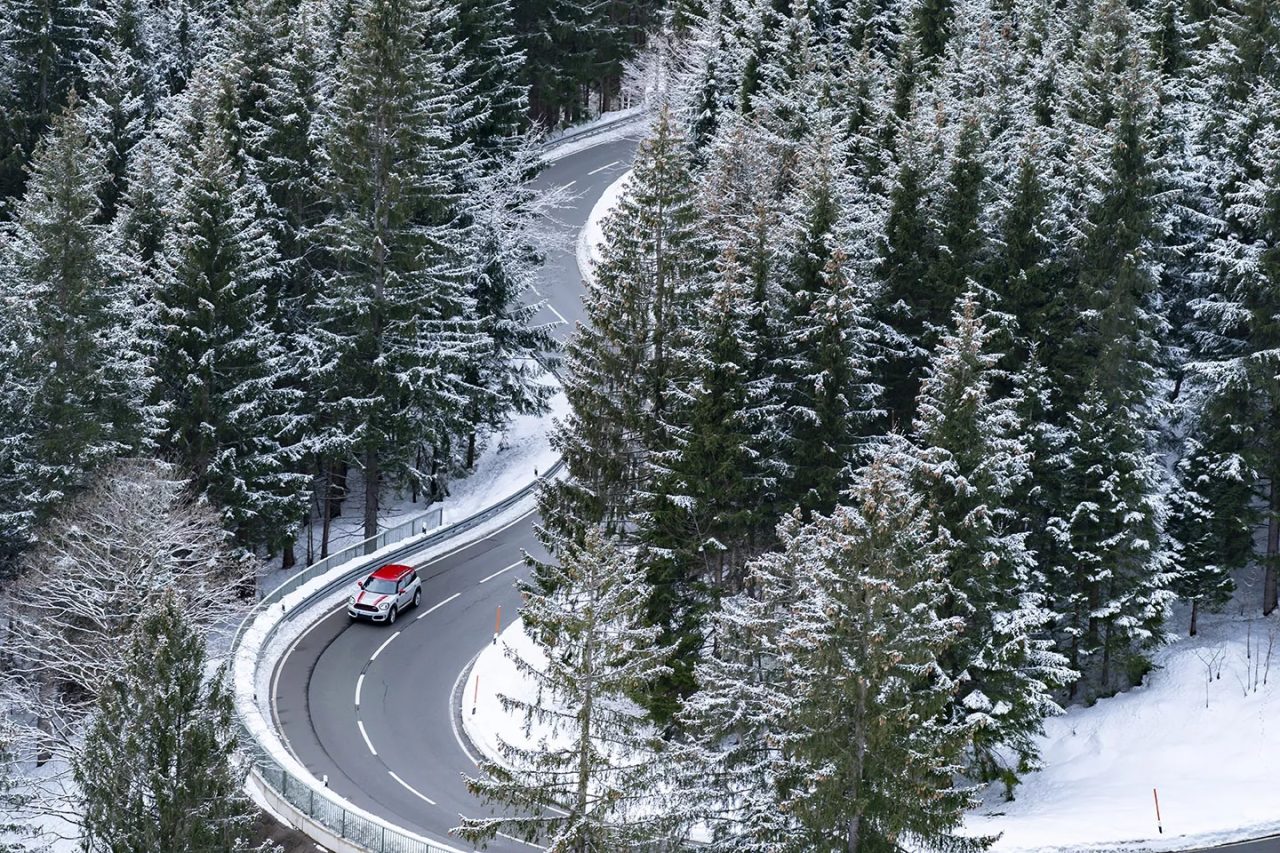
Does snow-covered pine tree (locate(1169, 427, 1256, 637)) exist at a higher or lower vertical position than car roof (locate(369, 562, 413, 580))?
higher

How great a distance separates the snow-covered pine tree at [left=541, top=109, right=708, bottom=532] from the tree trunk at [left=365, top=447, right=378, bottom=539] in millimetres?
11177

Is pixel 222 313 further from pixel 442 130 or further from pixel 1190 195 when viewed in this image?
pixel 1190 195

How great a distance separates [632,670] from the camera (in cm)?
2650

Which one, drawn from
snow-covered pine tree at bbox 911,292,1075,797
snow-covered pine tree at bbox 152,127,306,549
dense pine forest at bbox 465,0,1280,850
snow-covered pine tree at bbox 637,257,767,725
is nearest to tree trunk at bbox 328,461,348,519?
snow-covered pine tree at bbox 152,127,306,549

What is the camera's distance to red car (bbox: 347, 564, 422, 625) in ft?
141

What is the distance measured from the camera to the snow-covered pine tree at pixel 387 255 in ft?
149

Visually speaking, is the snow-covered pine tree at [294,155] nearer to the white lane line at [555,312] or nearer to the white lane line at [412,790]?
the white lane line at [555,312]

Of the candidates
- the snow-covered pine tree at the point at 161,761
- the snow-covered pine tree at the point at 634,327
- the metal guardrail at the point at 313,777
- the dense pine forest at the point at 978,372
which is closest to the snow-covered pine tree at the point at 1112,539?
the dense pine forest at the point at 978,372

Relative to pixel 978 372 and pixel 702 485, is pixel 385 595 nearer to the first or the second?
pixel 702 485

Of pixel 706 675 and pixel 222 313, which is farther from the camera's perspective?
pixel 222 313

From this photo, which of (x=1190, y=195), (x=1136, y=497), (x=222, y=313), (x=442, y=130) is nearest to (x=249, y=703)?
(x=222, y=313)

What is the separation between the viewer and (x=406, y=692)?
4028cm

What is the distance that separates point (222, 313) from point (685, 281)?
14623 mm

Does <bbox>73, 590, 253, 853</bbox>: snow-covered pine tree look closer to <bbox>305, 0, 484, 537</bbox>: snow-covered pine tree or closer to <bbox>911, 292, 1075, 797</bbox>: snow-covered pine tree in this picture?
<bbox>911, 292, 1075, 797</bbox>: snow-covered pine tree
